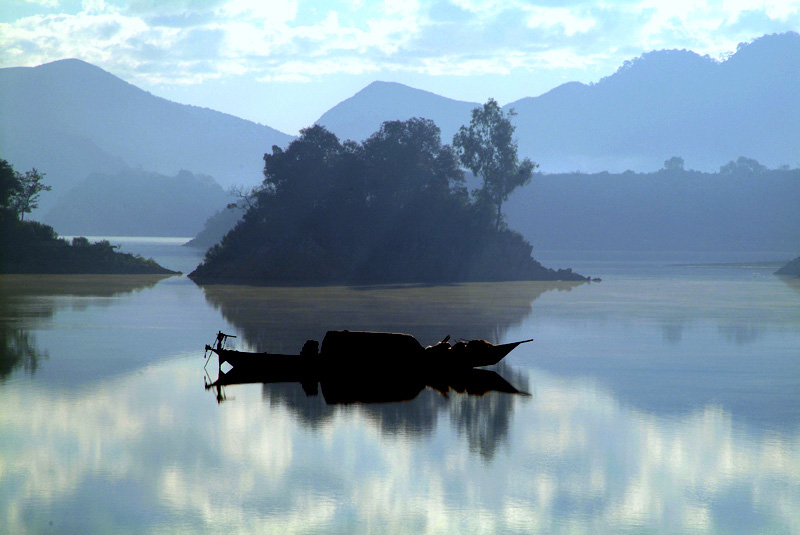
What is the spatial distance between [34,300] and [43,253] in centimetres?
3491

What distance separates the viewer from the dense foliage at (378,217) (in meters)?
91.7

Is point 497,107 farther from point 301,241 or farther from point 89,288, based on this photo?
point 89,288

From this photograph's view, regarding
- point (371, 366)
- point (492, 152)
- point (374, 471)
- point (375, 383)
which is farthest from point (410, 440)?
point (492, 152)

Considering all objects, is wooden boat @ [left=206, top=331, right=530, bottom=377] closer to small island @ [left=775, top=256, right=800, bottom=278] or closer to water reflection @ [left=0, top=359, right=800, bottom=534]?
water reflection @ [left=0, top=359, right=800, bottom=534]

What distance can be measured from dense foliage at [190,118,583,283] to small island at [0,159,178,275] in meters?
9.79

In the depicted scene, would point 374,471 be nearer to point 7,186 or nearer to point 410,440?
point 410,440

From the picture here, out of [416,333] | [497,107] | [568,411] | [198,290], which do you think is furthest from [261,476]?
[497,107]

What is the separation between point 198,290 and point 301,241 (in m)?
20.2

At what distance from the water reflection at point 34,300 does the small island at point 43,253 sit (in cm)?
407

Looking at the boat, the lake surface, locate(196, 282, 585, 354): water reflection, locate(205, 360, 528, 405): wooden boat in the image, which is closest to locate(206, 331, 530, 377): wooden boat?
the boat

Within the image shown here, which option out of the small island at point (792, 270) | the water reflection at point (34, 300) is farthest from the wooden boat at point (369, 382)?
the small island at point (792, 270)

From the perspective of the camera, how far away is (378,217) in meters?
95.4

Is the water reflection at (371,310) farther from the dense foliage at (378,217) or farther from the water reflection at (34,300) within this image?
the dense foliage at (378,217)

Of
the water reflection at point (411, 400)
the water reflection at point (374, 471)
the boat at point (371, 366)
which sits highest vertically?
the boat at point (371, 366)
